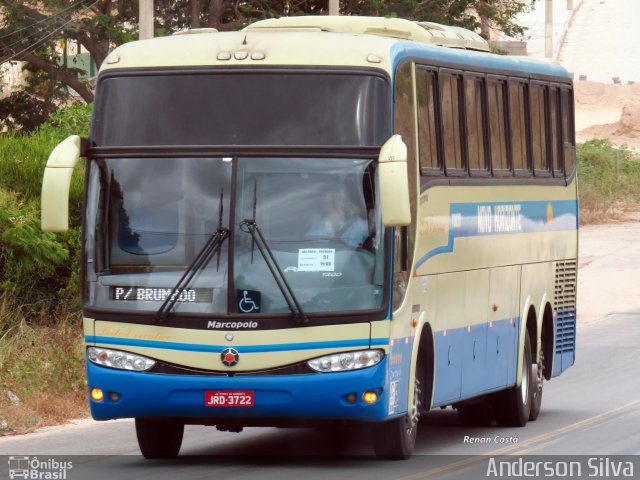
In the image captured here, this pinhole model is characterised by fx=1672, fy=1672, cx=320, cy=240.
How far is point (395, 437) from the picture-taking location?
12695 mm

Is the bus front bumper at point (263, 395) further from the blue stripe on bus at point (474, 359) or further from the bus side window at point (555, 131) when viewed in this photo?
the bus side window at point (555, 131)

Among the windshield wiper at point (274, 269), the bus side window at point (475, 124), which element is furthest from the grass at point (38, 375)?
the bus side window at point (475, 124)

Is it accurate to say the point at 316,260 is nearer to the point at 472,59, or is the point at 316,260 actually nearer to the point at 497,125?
the point at 472,59

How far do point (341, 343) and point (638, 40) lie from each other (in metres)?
98.0

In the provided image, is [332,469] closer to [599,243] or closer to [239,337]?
[239,337]

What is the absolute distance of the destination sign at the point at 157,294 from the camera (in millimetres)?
11773

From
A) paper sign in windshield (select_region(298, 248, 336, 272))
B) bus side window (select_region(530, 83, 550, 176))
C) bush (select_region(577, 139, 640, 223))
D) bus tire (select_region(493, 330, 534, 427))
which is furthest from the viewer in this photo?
bush (select_region(577, 139, 640, 223))

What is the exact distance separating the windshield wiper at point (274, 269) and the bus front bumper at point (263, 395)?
454 mm

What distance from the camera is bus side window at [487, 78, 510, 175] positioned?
1536 cm

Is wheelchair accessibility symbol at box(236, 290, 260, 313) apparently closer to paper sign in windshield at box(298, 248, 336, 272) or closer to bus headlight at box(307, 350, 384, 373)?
paper sign in windshield at box(298, 248, 336, 272)

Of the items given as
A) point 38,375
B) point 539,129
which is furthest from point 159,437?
point 539,129

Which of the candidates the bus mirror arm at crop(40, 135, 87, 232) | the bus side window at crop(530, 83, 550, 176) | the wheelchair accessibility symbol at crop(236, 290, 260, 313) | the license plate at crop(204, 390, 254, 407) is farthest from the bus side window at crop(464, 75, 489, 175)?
the bus mirror arm at crop(40, 135, 87, 232)

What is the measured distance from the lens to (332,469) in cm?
1235

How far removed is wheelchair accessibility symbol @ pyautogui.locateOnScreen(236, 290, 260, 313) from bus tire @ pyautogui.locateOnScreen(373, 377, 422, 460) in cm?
158
